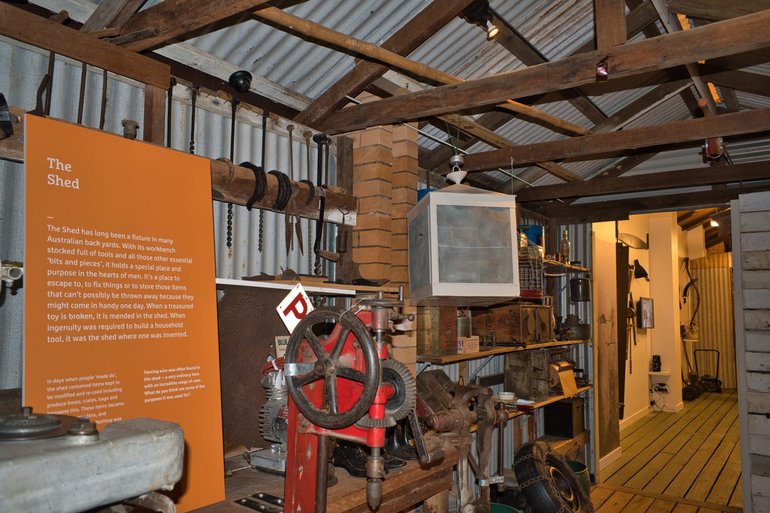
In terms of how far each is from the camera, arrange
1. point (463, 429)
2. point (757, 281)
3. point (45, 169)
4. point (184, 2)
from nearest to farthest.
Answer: point (45, 169)
point (184, 2)
point (463, 429)
point (757, 281)

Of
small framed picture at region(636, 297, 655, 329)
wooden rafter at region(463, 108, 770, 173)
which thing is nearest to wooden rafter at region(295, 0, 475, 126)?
wooden rafter at region(463, 108, 770, 173)

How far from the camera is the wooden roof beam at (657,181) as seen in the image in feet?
16.4

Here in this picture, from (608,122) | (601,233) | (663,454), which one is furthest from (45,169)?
(663,454)

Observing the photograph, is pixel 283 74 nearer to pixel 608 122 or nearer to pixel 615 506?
pixel 608 122

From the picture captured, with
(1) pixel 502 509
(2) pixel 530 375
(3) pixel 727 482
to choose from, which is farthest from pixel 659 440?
(1) pixel 502 509

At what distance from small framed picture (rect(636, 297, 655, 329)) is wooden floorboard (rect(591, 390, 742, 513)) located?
152 cm

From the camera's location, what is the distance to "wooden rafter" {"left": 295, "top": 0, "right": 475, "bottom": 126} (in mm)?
2988

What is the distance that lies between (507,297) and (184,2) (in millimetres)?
2120

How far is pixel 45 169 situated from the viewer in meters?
1.80

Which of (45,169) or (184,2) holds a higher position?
(184,2)

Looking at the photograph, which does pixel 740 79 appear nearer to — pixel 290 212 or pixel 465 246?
pixel 465 246

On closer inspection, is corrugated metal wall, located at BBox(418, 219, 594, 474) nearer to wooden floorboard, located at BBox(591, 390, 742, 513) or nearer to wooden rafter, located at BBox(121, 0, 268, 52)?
wooden floorboard, located at BBox(591, 390, 742, 513)

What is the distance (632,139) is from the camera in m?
3.79

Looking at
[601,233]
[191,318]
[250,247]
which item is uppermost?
[601,233]
